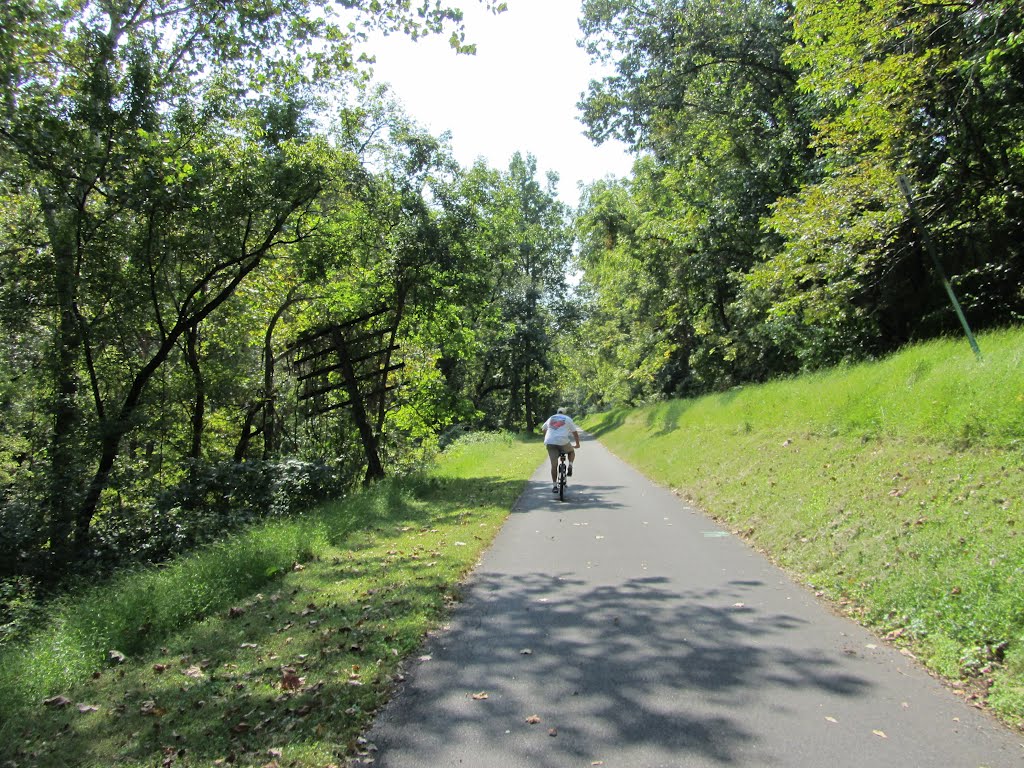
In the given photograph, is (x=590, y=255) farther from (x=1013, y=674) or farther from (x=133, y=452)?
(x=1013, y=674)

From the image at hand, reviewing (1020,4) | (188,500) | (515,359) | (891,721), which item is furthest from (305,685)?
(515,359)

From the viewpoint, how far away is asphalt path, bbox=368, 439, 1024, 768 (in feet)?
11.5

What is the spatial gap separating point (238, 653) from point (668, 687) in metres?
3.23

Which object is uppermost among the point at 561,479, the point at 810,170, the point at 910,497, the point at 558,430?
the point at 810,170

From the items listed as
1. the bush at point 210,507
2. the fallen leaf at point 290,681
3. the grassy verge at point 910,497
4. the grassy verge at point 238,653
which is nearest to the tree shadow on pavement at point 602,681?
the grassy verge at point 238,653

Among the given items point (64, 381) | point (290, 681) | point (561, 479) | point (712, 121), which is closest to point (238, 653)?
point (290, 681)

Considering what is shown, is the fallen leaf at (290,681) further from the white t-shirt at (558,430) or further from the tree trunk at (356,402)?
the tree trunk at (356,402)

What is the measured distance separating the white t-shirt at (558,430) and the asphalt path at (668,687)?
6.43 m

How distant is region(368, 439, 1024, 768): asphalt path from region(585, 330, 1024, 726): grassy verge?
35 cm

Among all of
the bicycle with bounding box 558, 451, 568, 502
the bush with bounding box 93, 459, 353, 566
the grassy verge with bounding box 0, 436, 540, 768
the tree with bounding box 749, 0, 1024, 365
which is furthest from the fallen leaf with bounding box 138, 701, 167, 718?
the tree with bounding box 749, 0, 1024, 365

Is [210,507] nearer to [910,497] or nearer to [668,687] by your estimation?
[668,687]

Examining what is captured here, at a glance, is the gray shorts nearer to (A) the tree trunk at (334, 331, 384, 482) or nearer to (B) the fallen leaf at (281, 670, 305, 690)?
(A) the tree trunk at (334, 331, 384, 482)

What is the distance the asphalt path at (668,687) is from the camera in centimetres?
351

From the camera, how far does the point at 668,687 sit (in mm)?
4289
